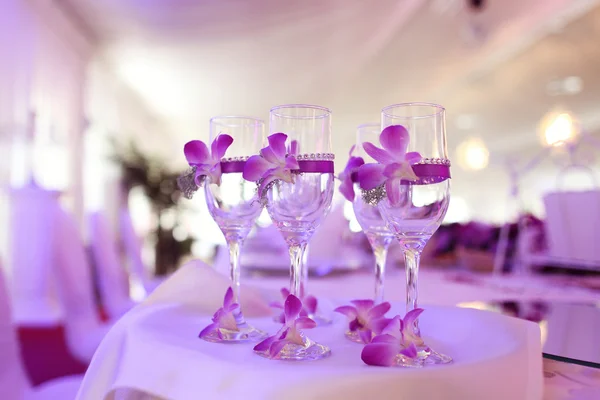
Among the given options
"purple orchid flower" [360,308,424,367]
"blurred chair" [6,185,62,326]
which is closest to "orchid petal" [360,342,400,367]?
"purple orchid flower" [360,308,424,367]

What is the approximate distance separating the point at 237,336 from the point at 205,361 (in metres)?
0.13

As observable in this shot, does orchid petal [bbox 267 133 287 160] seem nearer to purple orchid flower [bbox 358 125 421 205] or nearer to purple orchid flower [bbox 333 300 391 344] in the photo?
purple orchid flower [bbox 358 125 421 205]

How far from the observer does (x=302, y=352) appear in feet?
1.70

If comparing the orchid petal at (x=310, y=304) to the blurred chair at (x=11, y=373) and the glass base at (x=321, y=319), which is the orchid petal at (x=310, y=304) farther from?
the blurred chair at (x=11, y=373)

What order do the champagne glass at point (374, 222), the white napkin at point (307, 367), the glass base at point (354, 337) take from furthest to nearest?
the champagne glass at point (374, 222) → the glass base at point (354, 337) → the white napkin at point (307, 367)

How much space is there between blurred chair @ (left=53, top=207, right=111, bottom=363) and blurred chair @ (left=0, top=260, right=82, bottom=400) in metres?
0.58

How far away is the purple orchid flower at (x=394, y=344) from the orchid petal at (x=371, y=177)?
14cm

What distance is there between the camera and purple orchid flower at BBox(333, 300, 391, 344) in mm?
585

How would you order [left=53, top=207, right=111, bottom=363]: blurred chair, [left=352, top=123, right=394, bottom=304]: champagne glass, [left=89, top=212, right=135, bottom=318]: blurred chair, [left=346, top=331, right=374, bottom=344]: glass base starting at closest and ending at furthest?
[left=346, top=331, right=374, bottom=344]: glass base < [left=352, top=123, right=394, bottom=304]: champagne glass < [left=53, top=207, right=111, bottom=363]: blurred chair < [left=89, top=212, right=135, bottom=318]: blurred chair

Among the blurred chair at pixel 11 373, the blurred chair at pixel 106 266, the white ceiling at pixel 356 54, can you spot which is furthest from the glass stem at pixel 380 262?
the white ceiling at pixel 356 54

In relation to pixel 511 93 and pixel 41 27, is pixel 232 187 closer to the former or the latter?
pixel 41 27

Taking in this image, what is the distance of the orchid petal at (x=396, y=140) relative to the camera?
522 mm

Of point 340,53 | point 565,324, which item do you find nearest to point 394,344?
point 565,324

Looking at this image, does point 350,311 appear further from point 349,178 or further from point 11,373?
point 11,373
